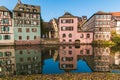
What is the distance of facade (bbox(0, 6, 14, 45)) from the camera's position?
56.4 meters

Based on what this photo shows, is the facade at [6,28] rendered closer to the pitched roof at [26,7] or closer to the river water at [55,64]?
the pitched roof at [26,7]

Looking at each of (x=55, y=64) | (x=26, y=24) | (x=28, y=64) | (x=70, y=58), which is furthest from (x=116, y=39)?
(x=28, y=64)

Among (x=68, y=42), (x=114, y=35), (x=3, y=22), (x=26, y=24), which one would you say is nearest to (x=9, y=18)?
(x=3, y=22)

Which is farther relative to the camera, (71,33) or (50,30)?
(50,30)

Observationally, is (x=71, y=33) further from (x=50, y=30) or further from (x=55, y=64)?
(x=55, y=64)

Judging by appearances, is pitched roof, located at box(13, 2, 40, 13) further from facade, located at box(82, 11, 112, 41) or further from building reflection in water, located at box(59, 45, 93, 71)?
building reflection in water, located at box(59, 45, 93, 71)

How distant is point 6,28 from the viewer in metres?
57.2

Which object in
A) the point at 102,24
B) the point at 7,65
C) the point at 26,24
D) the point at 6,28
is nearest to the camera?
the point at 7,65

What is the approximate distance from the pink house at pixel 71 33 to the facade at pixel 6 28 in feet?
61.1

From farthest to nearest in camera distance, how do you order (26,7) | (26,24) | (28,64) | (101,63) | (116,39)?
(116,39)
(26,7)
(26,24)
(101,63)
(28,64)

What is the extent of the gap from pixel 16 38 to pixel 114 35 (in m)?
37.5

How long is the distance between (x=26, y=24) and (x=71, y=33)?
57.7 ft

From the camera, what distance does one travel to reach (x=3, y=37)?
5634 cm

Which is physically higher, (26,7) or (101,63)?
(26,7)
